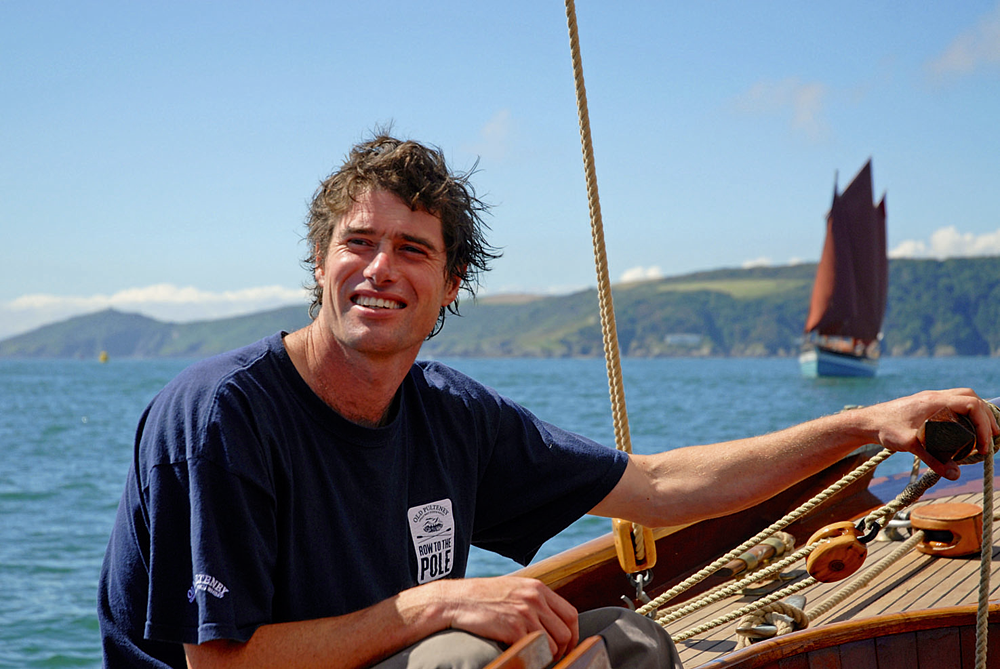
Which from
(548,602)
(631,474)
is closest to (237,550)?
(548,602)

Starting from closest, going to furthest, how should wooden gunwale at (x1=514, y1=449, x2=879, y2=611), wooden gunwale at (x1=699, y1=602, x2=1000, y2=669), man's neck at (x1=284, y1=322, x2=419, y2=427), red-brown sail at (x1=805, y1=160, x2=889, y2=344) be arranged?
1. man's neck at (x1=284, y1=322, x2=419, y2=427)
2. wooden gunwale at (x1=699, y1=602, x2=1000, y2=669)
3. wooden gunwale at (x1=514, y1=449, x2=879, y2=611)
4. red-brown sail at (x1=805, y1=160, x2=889, y2=344)

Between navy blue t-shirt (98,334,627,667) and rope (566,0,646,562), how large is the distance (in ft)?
1.15

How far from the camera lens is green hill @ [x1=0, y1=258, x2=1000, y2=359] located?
104m

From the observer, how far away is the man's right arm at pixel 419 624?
1301 mm

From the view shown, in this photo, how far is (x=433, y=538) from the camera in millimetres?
1658

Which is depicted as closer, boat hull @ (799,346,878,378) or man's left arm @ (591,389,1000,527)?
man's left arm @ (591,389,1000,527)

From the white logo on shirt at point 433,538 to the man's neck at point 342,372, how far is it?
195 millimetres

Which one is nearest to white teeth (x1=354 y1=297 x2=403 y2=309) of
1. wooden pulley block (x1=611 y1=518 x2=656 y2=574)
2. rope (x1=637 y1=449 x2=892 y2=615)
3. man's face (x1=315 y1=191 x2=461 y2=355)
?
man's face (x1=315 y1=191 x2=461 y2=355)

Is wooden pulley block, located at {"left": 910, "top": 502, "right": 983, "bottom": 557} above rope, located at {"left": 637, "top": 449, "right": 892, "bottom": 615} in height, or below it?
below

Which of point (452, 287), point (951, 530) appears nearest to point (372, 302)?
point (452, 287)

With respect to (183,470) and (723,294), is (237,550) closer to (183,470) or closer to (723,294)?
(183,470)

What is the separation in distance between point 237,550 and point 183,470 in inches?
5.3

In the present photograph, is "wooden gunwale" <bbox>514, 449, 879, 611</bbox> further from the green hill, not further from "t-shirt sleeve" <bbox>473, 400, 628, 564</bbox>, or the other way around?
the green hill

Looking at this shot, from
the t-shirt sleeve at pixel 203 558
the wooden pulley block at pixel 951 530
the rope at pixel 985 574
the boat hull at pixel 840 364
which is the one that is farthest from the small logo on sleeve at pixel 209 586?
the boat hull at pixel 840 364
